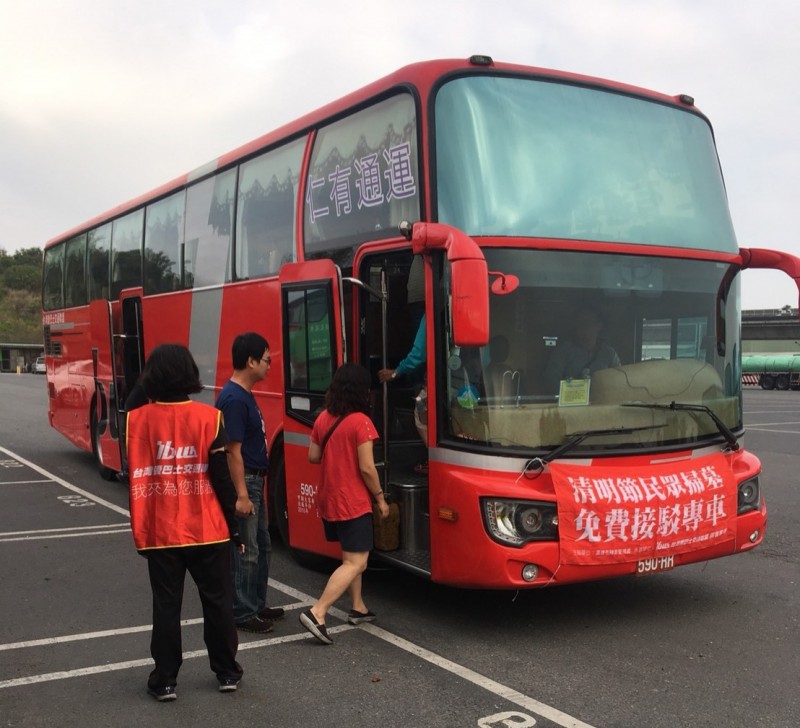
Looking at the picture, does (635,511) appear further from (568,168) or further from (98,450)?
(98,450)

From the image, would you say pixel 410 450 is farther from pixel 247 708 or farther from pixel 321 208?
pixel 247 708

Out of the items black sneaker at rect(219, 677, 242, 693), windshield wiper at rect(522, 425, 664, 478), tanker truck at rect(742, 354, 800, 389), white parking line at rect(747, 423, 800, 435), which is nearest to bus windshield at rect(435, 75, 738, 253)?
windshield wiper at rect(522, 425, 664, 478)

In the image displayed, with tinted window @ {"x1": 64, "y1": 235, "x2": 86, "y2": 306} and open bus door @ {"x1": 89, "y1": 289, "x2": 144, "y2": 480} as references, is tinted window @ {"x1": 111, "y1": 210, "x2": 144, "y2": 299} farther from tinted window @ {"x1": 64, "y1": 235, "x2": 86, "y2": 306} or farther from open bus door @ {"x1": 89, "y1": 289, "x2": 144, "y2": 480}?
tinted window @ {"x1": 64, "y1": 235, "x2": 86, "y2": 306}

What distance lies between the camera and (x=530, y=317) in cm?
548

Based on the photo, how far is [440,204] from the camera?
5594 millimetres

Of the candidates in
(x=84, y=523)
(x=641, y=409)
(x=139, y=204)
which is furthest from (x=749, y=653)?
(x=139, y=204)

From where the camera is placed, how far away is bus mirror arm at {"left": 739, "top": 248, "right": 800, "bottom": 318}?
6.55m

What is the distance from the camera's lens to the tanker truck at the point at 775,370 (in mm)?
50031

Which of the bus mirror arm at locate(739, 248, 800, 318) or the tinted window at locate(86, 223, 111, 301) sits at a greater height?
the tinted window at locate(86, 223, 111, 301)

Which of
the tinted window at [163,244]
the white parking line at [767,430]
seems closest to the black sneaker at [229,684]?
the tinted window at [163,244]

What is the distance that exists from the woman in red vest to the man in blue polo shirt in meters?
0.70

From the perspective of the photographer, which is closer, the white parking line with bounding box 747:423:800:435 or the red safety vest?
the red safety vest

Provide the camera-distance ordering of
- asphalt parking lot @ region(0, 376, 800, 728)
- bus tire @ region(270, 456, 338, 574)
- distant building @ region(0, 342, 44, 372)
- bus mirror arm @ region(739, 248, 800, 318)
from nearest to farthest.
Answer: asphalt parking lot @ region(0, 376, 800, 728) < bus mirror arm @ region(739, 248, 800, 318) < bus tire @ region(270, 456, 338, 574) < distant building @ region(0, 342, 44, 372)

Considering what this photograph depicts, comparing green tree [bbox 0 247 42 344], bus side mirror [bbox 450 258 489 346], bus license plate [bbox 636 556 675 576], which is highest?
green tree [bbox 0 247 42 344]
